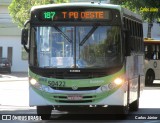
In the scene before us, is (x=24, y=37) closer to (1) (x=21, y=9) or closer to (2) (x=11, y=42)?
(1) (x=21, y=9)

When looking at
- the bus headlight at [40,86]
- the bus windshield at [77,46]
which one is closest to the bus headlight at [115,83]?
the bus windshield at [77,46]

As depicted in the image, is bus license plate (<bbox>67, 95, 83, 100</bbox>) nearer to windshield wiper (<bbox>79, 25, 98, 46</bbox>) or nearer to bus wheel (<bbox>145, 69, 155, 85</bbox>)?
windshield wiper (<bbox>79, 25, 98, 46</bbox>)

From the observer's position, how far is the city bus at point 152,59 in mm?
36562

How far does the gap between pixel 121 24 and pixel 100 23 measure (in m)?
0.52

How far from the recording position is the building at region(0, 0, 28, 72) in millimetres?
66000

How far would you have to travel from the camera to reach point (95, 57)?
50.3 feet

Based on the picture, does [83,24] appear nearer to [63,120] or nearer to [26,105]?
[63,120]

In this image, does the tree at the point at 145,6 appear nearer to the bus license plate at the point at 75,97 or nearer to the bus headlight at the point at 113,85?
the bus headlight at the point at 113,85

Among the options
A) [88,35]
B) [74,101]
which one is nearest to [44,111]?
[74,101]

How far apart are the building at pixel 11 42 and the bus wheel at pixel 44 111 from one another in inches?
1976

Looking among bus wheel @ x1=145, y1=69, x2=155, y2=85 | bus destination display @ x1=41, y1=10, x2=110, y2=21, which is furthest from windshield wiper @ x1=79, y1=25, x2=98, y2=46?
bus wheel @ x1=145, y1=69, x2=155, y2=85

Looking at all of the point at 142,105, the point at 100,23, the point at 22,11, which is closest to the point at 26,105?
the point at 142,105

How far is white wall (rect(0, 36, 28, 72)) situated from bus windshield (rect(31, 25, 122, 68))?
50.9m

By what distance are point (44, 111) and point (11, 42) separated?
5081 centimetres
